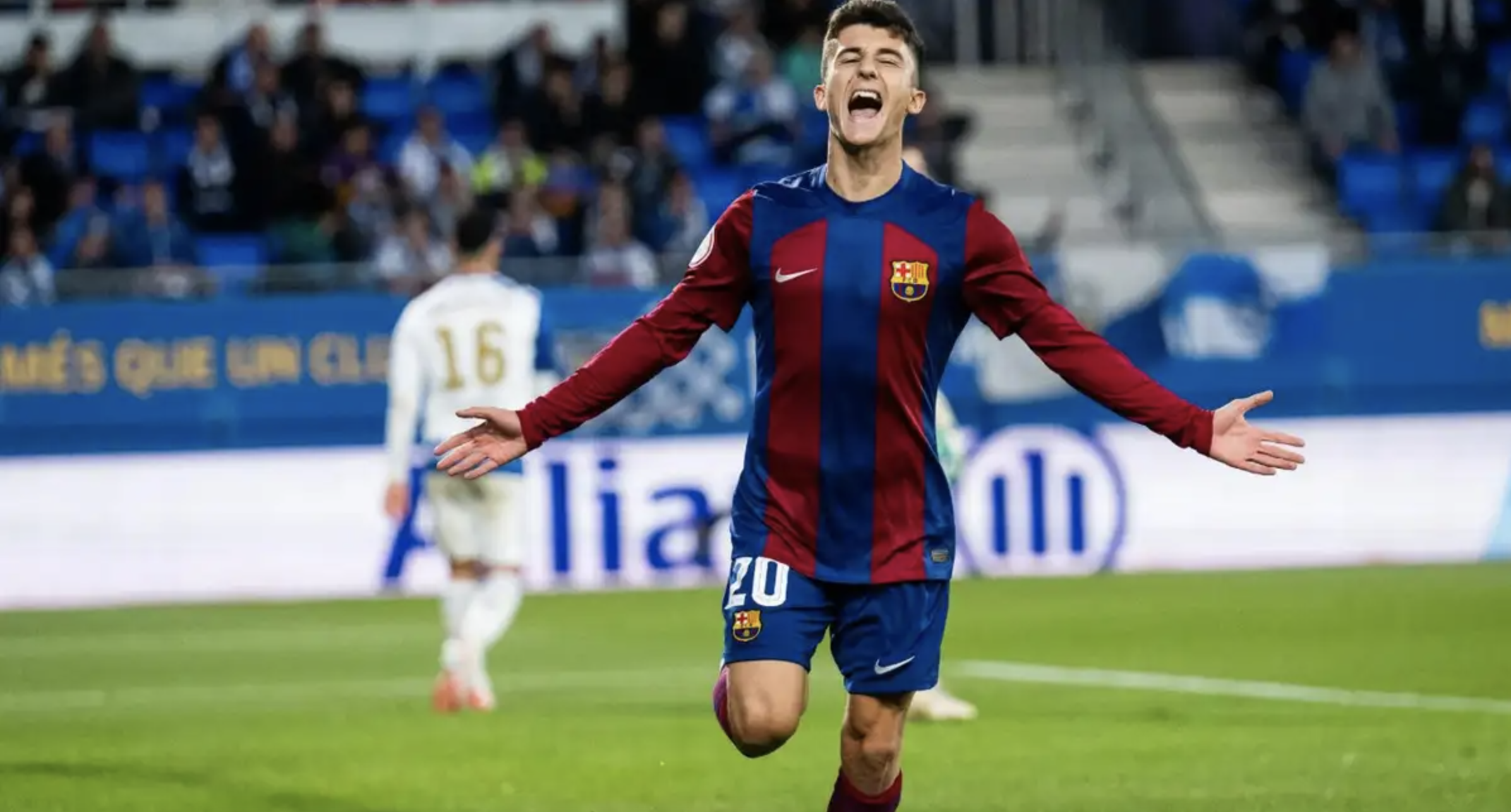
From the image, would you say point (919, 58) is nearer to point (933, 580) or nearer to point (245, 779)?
point (933, 580)

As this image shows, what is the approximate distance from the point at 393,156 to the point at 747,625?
606 inches

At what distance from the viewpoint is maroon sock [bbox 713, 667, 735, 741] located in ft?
21.0

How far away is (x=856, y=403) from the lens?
6379 mm

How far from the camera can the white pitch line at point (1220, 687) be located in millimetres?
10773

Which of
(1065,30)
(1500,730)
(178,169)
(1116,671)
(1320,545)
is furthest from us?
(1065,30)

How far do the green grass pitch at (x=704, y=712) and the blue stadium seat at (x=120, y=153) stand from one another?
478cm

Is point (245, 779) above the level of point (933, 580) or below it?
below

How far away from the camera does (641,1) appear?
22.7 m

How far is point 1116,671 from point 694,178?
904cm

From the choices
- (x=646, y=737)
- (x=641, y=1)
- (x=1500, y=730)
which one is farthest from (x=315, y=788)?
(x=641, y=1)

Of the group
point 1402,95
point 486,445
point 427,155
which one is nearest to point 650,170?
point 427,155

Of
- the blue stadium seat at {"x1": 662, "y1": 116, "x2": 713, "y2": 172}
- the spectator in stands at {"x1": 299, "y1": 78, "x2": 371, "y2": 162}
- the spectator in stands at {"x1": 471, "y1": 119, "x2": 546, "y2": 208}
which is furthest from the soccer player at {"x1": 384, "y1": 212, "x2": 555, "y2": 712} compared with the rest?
the blue stadium seat at {"x1": 662, "y1": 116, "x2": 713, "y2": 172}

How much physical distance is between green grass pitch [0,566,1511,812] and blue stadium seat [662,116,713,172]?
16.8ft

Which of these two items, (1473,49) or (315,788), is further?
(1473,49)
